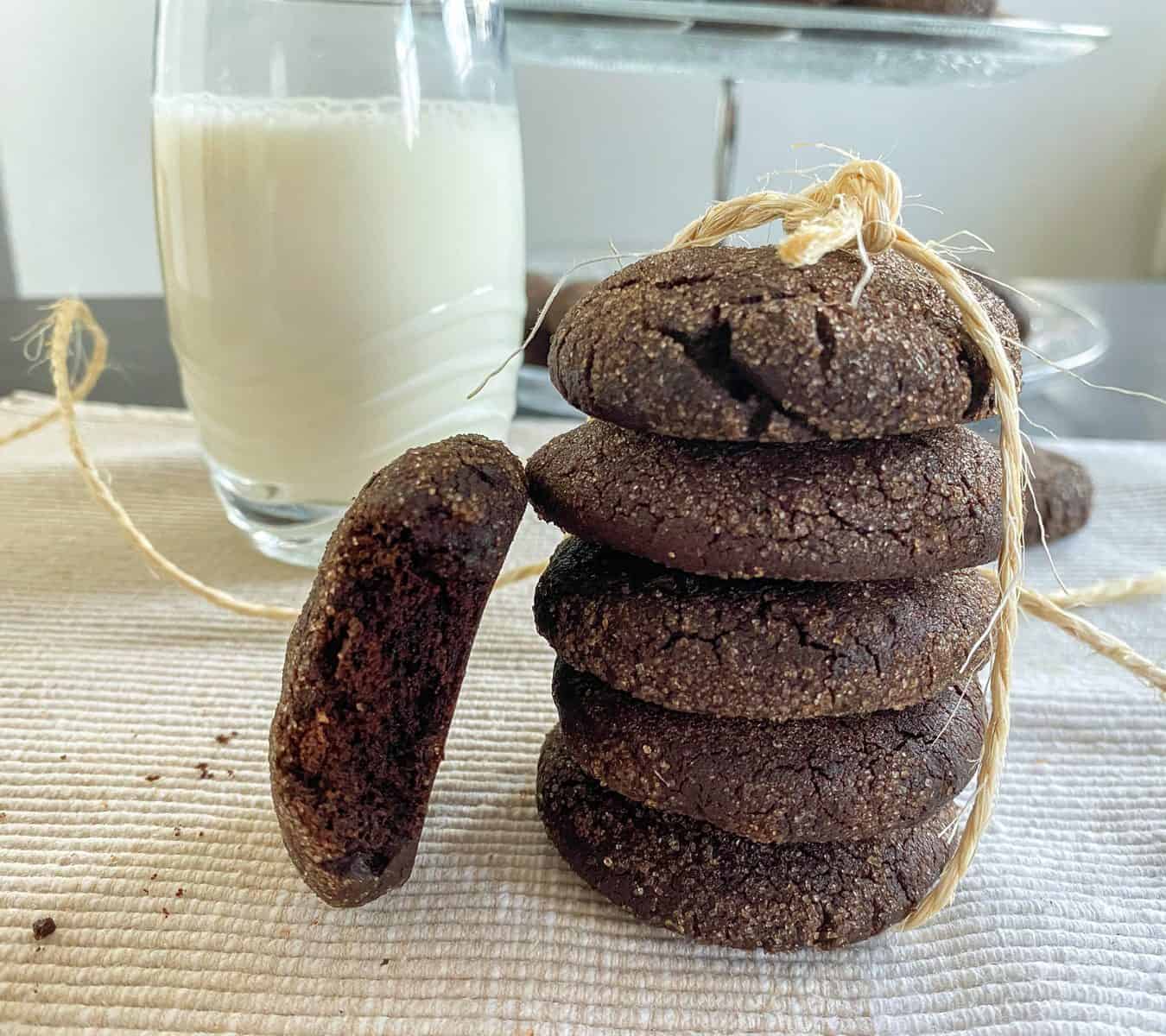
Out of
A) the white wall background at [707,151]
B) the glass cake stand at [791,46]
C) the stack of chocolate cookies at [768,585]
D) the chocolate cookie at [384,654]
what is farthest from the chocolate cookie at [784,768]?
the white wall background at [707,151]

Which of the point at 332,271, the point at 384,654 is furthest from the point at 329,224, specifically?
the point at 384,654

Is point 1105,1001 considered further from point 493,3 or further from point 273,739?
point 493,3

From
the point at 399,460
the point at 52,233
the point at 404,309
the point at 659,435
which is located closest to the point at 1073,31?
the point at 404,309

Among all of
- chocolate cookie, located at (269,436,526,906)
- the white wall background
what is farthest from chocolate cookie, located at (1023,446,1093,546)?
the white wall background

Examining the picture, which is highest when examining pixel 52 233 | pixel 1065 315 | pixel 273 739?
pixel 273 739

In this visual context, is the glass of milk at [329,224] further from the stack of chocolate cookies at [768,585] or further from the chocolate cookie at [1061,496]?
the chocolate cookie at [1061,496]

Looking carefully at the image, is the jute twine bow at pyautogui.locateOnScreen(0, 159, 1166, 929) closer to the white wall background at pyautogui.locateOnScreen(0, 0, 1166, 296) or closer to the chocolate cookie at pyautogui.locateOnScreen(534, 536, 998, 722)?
the chocolate cookie at pyautogui.locateOnScreen(534, 536, 998, 722)
